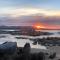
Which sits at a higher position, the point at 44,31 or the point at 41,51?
the point at 44,31

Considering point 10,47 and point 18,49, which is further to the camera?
point 18,49

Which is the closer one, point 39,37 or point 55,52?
point 55,52

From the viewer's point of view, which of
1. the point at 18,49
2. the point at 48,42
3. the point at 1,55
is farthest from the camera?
the point at 48,42

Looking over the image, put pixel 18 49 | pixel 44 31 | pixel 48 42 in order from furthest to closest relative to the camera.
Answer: pixel 44 31 < pixel 48 42 < pixel 18 49

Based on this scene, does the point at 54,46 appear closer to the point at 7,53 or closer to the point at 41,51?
the point at 41,51

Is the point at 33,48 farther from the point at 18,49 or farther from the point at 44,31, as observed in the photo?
the point at 44,31

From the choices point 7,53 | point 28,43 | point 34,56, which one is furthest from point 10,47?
point 28,43

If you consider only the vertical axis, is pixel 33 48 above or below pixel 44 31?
below

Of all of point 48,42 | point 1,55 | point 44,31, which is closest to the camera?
point 1,55

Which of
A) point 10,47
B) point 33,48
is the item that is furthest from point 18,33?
point 10,47
